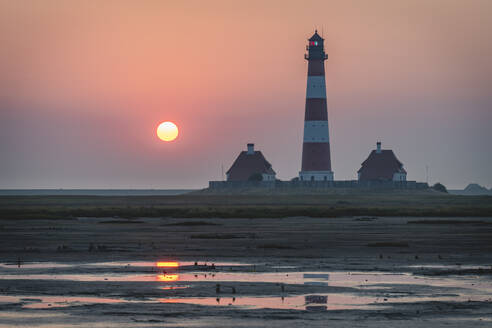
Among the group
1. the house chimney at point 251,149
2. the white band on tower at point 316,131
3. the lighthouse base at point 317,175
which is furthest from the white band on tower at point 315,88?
the house chimney at point 251,149

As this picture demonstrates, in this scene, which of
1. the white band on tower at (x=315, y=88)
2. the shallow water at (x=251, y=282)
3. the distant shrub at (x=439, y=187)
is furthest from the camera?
the distant shrub at (x=439, y=187)

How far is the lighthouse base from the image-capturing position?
116 metres

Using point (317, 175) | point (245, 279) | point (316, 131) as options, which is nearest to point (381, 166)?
point (317, 175)

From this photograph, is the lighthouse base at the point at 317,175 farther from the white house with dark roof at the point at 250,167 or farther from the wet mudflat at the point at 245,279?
the wet mudflat at the point at 245,279

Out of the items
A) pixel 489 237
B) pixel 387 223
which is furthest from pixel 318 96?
pixel 489 237

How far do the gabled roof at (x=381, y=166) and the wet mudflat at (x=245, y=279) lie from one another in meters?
91.1

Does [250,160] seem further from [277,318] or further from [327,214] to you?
[277,318]

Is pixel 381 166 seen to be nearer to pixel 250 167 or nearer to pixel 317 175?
pixel 250 167

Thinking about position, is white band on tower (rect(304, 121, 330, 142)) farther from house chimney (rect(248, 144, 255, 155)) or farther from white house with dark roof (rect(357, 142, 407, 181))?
house chimney (rect(248, 144, 255, 155))

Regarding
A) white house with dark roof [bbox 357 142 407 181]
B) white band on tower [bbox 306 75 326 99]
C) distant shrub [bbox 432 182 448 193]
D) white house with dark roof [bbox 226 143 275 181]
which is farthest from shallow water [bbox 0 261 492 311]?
distant shrub [bbox 432 182 448 193]

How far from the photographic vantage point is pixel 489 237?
43312mm

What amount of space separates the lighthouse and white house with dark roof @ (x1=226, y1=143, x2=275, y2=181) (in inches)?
996

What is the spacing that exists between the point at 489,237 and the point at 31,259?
2079cm

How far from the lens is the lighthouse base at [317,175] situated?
11556 centimetres
